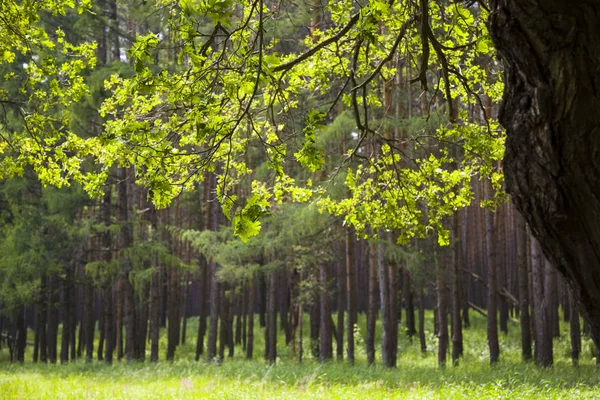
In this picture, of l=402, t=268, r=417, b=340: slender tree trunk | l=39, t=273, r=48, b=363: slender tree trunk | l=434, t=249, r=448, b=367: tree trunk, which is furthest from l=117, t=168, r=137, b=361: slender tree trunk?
l=402, t=268, r=417, b=340: slender tree trunk

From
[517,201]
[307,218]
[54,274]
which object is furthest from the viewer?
[54,274]

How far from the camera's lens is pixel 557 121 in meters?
3.48

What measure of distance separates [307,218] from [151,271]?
6870 mm

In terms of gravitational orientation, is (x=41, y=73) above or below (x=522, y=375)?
above

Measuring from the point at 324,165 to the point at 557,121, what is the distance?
15.2 metres

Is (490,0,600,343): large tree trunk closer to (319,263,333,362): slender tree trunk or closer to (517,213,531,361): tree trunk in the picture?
(517,213,531,361): tree trunk

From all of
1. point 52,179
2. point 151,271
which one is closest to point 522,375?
point 52,179

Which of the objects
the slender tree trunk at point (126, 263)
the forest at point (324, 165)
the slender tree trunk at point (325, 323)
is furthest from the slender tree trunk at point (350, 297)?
the slender tree trunk at point (126, 263)

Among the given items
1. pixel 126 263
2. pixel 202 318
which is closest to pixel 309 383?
pixel 126 263

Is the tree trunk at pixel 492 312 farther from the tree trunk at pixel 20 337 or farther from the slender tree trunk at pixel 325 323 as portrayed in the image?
the tree trunk at pixel 20 337

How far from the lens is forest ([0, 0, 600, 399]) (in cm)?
361

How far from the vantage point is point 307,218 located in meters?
17.3

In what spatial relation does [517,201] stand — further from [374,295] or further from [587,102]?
[374,295]

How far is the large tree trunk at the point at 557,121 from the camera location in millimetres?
3467
